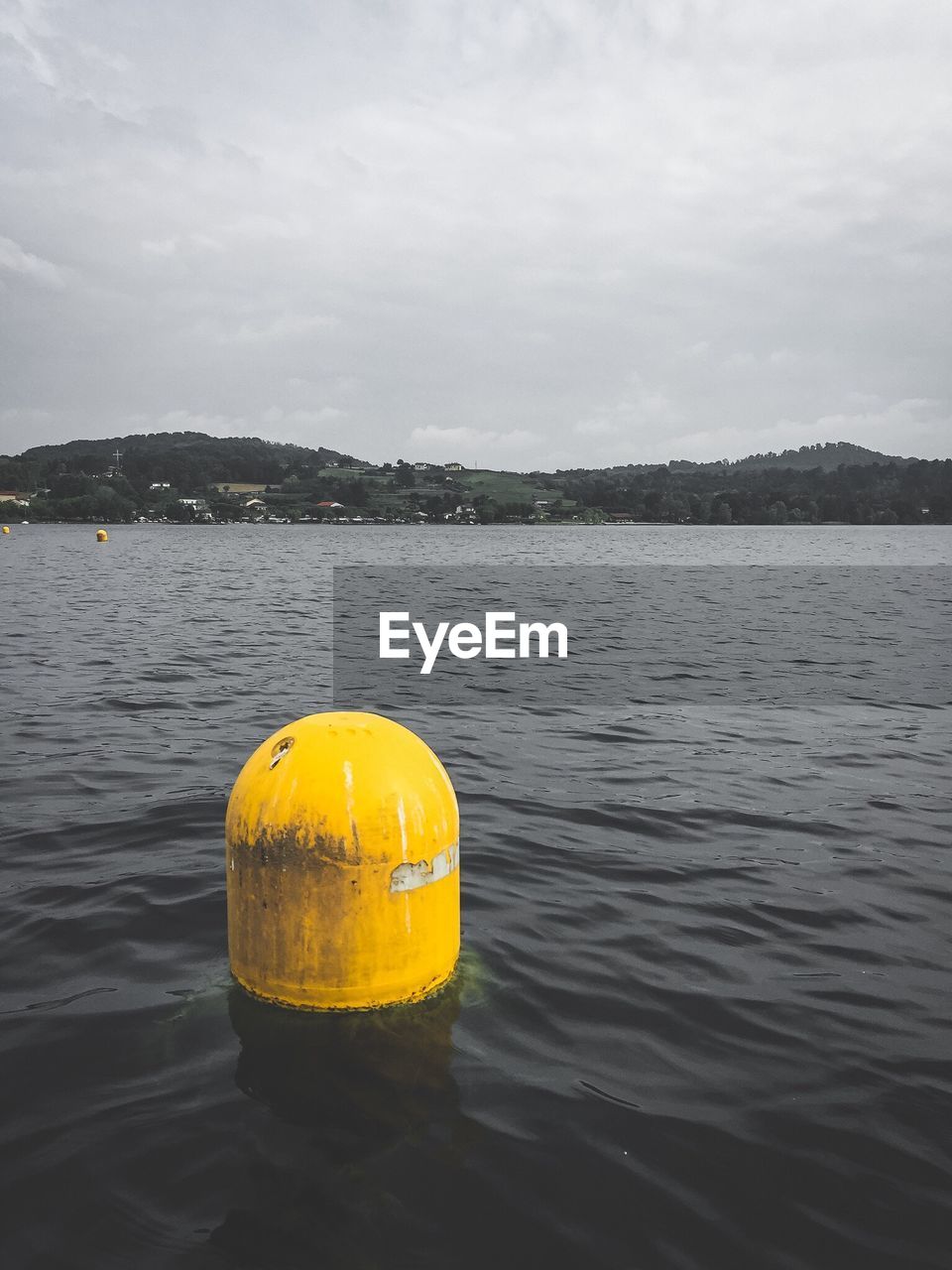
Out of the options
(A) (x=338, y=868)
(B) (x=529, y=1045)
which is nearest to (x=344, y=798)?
(A) (x=338, y=868)

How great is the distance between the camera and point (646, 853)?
833cm

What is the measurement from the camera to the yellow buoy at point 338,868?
462cm

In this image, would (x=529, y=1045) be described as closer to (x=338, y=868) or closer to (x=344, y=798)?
(x=338, y=868)

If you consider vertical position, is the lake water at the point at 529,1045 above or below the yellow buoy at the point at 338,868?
below

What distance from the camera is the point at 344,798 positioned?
15.2ft

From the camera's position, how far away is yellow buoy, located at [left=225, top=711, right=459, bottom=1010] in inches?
182

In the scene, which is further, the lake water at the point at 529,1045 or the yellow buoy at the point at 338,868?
the yellow buoy at the point at 338,868

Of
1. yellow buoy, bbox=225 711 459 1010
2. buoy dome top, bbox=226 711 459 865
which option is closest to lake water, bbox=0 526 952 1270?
yellow buoy, bbox=225 711 459 1010

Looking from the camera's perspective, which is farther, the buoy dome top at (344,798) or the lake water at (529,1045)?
the buoy dome top at (344,798)

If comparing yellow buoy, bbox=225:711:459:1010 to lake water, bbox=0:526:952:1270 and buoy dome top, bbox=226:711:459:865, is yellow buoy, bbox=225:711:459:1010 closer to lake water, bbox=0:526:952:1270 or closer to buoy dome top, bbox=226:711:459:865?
buoy dome top, bbox=226:711:459:865

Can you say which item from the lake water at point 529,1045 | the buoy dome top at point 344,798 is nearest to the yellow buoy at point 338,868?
the buoy dome top at point 344,798

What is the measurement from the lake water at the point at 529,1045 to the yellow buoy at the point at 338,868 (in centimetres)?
39

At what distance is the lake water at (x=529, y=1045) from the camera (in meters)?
3.80

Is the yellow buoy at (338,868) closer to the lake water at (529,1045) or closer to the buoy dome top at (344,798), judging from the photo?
the buoy dome top at (344,798)
